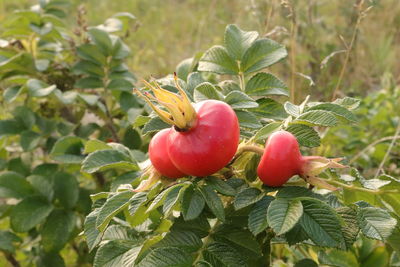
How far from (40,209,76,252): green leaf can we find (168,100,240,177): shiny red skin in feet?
2.83

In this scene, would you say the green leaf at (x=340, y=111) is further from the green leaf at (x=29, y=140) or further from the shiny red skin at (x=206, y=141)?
the green leaf at (x=29, y=140)

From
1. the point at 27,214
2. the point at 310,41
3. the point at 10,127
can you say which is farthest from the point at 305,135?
the point at 310,41

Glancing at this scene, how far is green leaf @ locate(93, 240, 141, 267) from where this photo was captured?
1.02 m

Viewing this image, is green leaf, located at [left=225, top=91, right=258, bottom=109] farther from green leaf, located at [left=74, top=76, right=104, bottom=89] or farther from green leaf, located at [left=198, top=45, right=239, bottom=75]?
green leaf, located at [left=74, top=76, right=104, bottom=89]

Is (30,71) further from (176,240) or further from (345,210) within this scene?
(345,210)

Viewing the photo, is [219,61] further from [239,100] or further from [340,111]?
[340,111]

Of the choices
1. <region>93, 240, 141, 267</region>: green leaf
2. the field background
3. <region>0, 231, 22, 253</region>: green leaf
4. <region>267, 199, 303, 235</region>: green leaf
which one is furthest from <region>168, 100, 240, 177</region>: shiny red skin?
<region>0, 231, 22, 253</region>: green leaf

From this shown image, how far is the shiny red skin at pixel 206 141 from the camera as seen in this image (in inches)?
35.0

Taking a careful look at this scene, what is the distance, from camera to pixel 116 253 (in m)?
1.05

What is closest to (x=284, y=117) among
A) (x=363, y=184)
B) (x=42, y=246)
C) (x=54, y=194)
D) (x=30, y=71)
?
(x=363, y=184)

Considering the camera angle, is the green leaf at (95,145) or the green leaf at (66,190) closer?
the green leaf at (95,145)

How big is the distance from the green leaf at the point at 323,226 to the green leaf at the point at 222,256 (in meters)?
0.16

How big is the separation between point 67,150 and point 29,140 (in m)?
0.25

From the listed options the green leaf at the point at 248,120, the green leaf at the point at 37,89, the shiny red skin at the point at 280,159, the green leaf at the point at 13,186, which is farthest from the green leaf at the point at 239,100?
the green leaf at the point at 13,186
